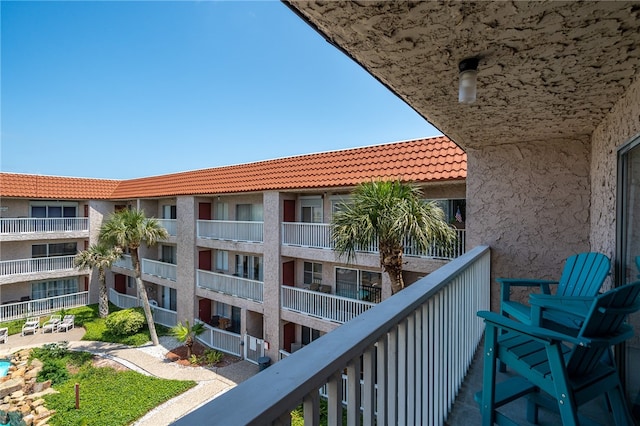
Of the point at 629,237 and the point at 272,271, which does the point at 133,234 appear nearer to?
the point at 272,271

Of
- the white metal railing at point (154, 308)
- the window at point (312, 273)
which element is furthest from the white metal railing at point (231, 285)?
the white metal railing at point (154, 308)

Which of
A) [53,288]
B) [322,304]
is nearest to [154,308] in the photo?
[53,288]

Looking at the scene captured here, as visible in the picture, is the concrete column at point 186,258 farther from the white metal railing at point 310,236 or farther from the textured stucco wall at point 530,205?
the textured stucco wall at point 530,205

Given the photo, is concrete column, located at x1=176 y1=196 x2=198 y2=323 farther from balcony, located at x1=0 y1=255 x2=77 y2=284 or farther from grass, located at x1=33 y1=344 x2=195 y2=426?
balcony, located at x1=0 y1=255 x2=77 y2=284

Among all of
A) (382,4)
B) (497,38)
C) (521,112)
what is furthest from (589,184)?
(382,4)

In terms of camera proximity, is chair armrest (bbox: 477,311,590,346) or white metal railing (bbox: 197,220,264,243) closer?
chair armrest (bbox: 477,311,590,346)

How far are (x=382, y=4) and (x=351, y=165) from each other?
917cm

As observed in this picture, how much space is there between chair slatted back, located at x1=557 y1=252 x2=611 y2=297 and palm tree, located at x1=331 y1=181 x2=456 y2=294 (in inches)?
121

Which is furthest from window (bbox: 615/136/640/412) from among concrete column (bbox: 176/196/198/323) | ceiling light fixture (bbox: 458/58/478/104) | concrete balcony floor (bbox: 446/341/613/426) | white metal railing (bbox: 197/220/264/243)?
concrete column (bbox: 176/196/198/323)

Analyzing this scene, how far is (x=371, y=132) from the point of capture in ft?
47.9

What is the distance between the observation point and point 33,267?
57.2 ft

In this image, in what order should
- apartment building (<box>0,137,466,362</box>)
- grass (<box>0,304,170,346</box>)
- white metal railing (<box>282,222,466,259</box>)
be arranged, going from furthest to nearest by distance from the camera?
grass (<box>0,304,170,346</box>) → white metal railing (<box>282,222,466,259</box>) → apartment building (<box>0,137,466,362</box>)

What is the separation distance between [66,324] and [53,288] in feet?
13.1

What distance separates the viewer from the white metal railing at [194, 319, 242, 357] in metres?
13.2
